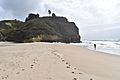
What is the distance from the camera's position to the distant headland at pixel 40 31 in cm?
7179

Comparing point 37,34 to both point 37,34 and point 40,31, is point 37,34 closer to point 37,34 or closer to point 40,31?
point 37,34

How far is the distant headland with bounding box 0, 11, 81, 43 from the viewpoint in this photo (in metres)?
71.8

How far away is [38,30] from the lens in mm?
74188

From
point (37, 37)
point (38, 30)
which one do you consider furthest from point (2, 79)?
point (38, 30)

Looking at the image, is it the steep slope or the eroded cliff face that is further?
the steep slope

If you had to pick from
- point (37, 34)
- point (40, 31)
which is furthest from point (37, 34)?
point (40, 31)

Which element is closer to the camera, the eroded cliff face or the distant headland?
the eroded cliff face

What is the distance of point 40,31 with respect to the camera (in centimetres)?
7350

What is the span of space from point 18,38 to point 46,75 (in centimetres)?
6837

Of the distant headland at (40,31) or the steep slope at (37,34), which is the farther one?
the distant headland at (40,31)

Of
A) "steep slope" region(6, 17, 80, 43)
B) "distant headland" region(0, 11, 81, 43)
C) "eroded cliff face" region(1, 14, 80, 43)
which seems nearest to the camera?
"eroded cliff face" region(1, 14, 80, 43)

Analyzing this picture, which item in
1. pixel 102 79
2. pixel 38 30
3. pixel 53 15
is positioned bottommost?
pixel 102 79

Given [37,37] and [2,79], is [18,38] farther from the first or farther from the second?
[2,79]

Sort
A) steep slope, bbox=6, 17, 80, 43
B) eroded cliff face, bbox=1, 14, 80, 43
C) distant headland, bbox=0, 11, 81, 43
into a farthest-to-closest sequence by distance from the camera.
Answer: distant headland, bbox=0, 11, 81, 43, steep slope, bbox=6, 17, 80, 43, eroded cliff face, bbox=1, 14, 80, 43
